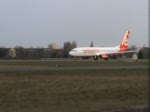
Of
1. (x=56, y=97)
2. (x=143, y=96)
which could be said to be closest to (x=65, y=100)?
(x=56, y=97)

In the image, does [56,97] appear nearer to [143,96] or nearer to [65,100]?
[65,100]

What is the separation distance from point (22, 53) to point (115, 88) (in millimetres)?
162348

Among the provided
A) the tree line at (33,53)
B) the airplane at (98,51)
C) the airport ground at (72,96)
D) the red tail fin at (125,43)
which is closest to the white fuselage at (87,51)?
the airplane at (98,51)

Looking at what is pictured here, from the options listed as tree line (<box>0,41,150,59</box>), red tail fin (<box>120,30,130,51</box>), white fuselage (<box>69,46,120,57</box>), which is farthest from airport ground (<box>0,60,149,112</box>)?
tree line (<box>0,41,150,59</box>)

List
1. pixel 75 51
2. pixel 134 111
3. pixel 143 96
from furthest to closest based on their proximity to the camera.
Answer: pixel 75 51 → pixel 143 96 → pixel 134 111

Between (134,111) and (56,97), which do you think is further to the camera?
(56,97)

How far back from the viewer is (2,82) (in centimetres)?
2900

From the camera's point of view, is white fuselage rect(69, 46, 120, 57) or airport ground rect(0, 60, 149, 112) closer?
airport ground rect(0, 60, 149, 112)

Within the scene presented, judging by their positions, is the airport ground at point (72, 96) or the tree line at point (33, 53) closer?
the airport ground at point (72, 96)

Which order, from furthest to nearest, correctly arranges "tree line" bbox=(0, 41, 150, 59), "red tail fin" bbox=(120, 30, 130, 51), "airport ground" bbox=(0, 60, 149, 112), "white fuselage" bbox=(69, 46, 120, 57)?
"tree line" bbox=(0, 41, 150, 59), "red tail fin" bbox=(120, 30, 130, 51), "white fuselage" bbox=(69, 46, 120, 57), "airport ground" bbox=(0, 60, 149, 112)

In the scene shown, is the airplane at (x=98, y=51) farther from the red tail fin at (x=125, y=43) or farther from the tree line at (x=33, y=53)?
the tree line at (x=33, y=53)

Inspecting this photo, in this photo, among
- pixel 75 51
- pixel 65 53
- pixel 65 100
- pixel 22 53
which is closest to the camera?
pixel 65 100

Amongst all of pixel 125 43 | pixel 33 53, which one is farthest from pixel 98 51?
pixel 33 53

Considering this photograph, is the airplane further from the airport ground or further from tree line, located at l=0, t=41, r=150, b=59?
the airport ground
